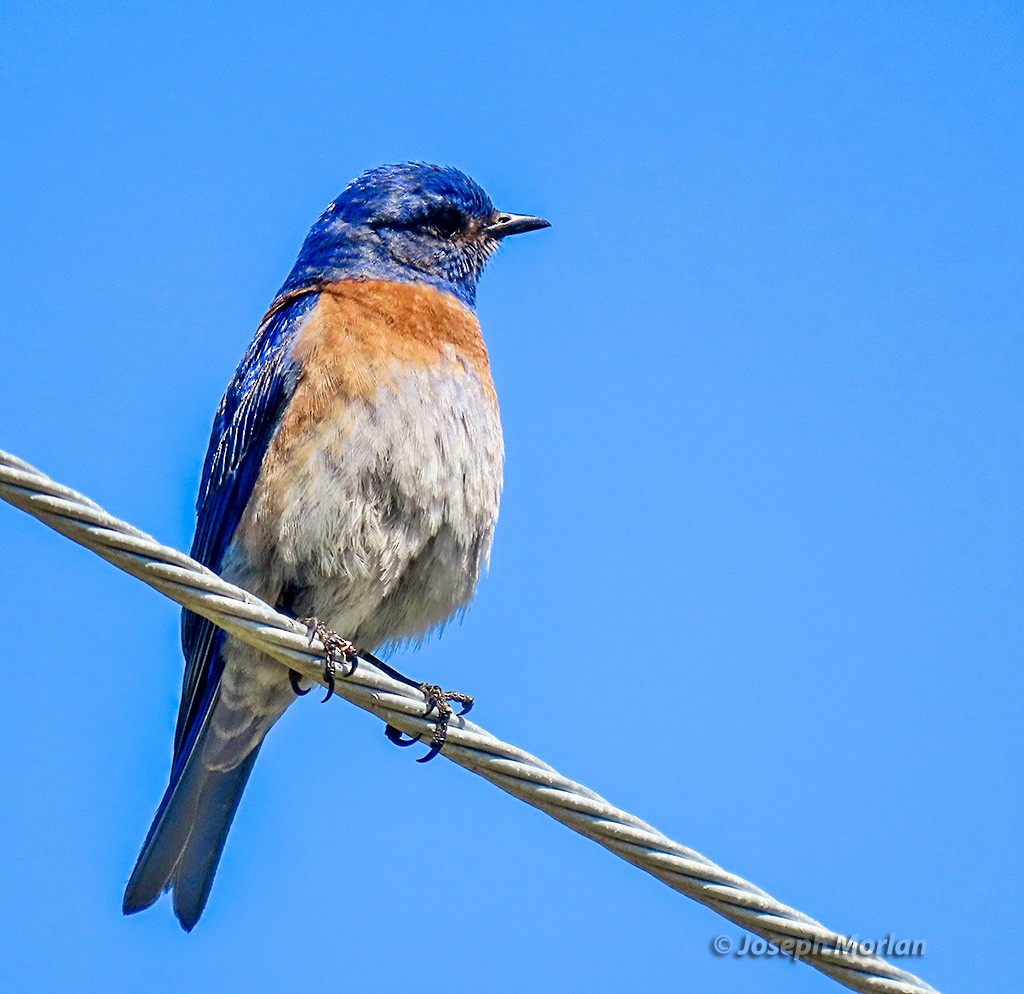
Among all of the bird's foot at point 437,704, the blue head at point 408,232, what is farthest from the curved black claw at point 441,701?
the blue head at point 408,232

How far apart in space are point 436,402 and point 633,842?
2.71 metres

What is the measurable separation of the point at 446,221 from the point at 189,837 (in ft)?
11.1

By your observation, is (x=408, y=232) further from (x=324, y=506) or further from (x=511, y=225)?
(x=324, y=506)

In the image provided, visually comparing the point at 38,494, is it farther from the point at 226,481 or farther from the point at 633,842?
the point at 226,481

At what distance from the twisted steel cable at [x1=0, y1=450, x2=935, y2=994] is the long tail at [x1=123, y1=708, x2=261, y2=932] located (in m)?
2.28

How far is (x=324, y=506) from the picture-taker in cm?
588

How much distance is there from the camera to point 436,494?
6043 millimetres

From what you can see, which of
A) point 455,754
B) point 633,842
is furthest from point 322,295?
point 633,842

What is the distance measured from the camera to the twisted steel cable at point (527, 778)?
364 centimetres

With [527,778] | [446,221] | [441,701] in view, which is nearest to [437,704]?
[441,701]

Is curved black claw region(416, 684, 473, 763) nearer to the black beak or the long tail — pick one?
the long tail

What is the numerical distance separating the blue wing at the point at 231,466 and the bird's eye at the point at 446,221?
42.7 inches

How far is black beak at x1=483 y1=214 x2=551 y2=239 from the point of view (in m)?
7.81

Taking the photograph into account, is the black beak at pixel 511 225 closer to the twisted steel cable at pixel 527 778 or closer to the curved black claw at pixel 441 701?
the curved black claw at pixel 441 701
